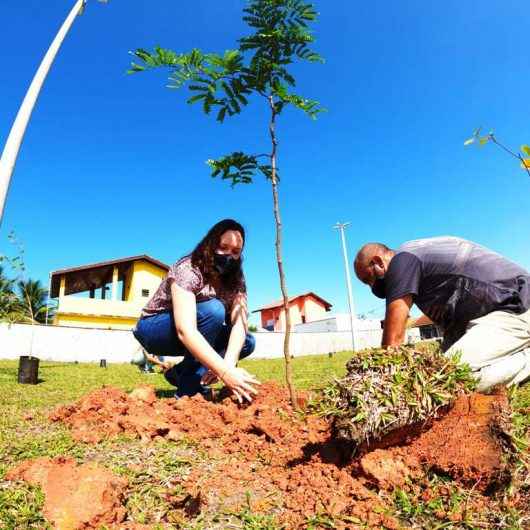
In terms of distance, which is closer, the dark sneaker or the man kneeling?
the man kneeling

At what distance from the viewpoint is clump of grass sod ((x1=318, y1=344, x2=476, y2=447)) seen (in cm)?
162

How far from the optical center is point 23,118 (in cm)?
574

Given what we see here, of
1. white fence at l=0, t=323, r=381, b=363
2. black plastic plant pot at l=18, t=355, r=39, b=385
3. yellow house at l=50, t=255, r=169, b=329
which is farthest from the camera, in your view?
yellow house at l=50, t=255, r=169, b=329

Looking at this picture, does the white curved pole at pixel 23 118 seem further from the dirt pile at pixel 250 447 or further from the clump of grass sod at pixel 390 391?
the clump of grass sod at pixel 390 391

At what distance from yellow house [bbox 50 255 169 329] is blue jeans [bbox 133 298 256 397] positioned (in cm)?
2288

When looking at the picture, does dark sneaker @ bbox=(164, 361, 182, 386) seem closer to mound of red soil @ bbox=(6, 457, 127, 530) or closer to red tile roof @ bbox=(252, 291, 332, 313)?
mound of red soil @ bbox=(6, 457, 127, 530)

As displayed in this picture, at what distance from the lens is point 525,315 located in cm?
268

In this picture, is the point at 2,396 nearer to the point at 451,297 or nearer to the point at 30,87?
the point at 30,87

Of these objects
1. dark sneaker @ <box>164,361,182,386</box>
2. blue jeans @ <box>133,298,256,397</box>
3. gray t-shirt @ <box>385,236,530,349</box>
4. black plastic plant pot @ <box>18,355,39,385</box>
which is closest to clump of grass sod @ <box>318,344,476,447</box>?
gray t-shirt @ <box>385,236,530,349</box>

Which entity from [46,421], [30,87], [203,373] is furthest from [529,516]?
[30,87]

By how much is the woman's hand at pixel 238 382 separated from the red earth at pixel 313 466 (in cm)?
38

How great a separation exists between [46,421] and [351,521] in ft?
8.76

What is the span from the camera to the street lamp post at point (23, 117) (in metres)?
5.33

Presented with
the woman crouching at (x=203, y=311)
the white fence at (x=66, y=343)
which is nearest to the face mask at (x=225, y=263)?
the woman crouching at (x=203, y=311)
